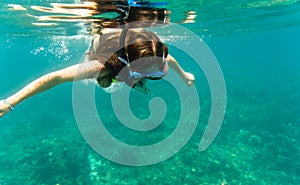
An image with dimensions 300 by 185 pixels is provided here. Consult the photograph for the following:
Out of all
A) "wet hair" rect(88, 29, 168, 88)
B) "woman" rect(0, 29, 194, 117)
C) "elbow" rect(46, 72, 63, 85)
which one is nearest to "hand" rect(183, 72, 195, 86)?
"woman" rect(0, 29, 194, 117)

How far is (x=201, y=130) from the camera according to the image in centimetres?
1625

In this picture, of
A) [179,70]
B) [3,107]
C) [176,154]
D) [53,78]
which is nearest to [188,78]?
[179,70]

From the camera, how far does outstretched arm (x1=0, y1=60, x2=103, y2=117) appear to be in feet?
9.16

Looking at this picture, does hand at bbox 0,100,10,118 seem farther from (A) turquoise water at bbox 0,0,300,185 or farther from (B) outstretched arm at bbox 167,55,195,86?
(A) turquoise water at bbox 0,0,300,185

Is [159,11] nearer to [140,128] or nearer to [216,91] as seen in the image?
[140,128]

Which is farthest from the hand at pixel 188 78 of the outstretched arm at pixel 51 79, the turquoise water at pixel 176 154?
the turquoise water at pixel 176 154

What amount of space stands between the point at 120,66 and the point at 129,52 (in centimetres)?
24

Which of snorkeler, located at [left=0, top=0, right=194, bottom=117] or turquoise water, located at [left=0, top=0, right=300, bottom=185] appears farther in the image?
turquoise water, located at [left=0, top=0, right=300, bottom=185]

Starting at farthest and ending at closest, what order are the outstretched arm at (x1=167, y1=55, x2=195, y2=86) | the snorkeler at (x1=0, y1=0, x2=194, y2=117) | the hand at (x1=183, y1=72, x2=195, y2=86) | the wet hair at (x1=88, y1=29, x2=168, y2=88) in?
the hand at (x1=183, y1=72, x2=195, y2=86)
the outstretched arm at (x1=167, y1=55, x2=195, y2=86)
the wet hair at (x1=88, y1=29, x2=168, y2=88)
the snorkeler at (x1=0, y1=0, x2=194, y2=117)

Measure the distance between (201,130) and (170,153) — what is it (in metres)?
4.06

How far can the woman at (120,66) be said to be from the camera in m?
2.90

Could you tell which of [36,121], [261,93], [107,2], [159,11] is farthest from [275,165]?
[36,121]

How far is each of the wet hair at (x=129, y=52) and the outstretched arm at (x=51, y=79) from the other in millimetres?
128

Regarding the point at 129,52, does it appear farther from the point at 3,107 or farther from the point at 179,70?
the point at 179,70
